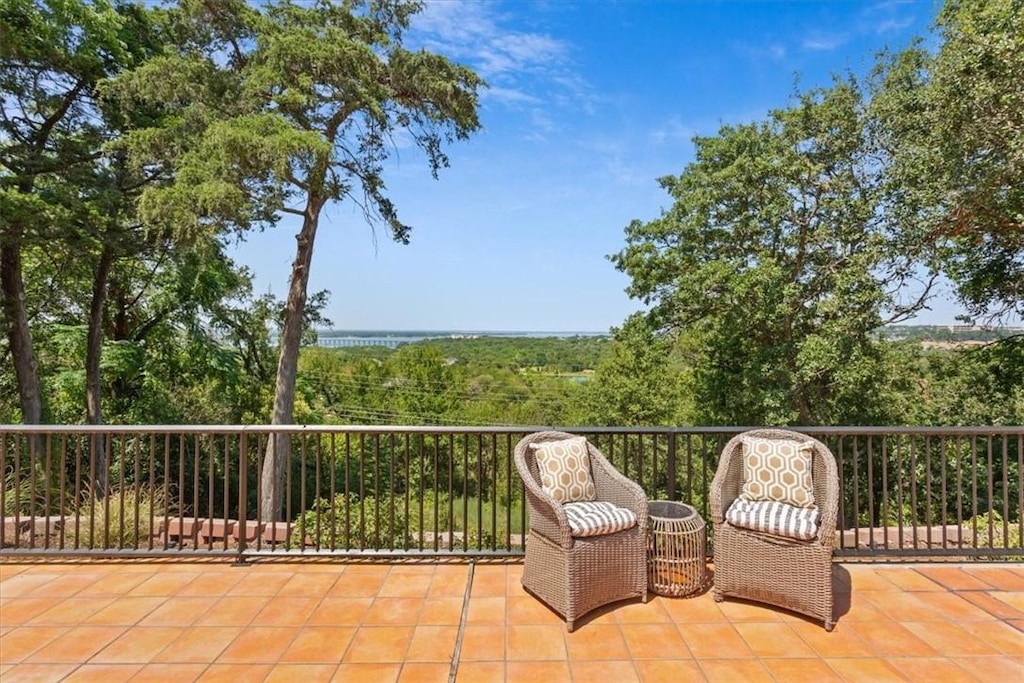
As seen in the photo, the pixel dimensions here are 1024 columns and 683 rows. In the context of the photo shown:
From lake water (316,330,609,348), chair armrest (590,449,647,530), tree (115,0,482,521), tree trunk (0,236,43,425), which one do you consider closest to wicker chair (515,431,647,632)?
chair armrest (590,449,647,530)

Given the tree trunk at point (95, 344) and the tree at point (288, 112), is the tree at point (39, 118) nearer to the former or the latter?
the tree trunk at point (95, 344)

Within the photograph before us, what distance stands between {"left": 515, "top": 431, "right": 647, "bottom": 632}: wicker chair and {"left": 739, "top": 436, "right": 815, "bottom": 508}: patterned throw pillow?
655 mm

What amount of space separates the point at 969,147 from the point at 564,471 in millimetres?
6232

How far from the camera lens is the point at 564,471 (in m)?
2.87

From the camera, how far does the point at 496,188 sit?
370 inches

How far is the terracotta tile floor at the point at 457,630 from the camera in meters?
2.14

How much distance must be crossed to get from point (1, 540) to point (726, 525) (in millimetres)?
4293

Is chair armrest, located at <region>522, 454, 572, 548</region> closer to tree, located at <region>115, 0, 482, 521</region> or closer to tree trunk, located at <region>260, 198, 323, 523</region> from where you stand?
tree, located at <region>115, 0, 482, 521</region>

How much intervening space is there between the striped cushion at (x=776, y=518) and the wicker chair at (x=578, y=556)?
502mm

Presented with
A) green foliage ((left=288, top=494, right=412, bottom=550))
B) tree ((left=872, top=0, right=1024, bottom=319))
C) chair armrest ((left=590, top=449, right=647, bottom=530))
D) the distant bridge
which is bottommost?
green foliage ((left=288, top=494, right=412, bottom=550))

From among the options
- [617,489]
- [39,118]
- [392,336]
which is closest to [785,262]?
[617,489]

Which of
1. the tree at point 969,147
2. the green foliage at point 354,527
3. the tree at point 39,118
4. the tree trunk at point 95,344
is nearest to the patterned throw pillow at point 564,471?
the green foliage at point 354,527

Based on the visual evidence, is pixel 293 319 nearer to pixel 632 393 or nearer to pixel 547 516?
pixel 547 516

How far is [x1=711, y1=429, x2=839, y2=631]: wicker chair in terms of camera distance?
2.47m
